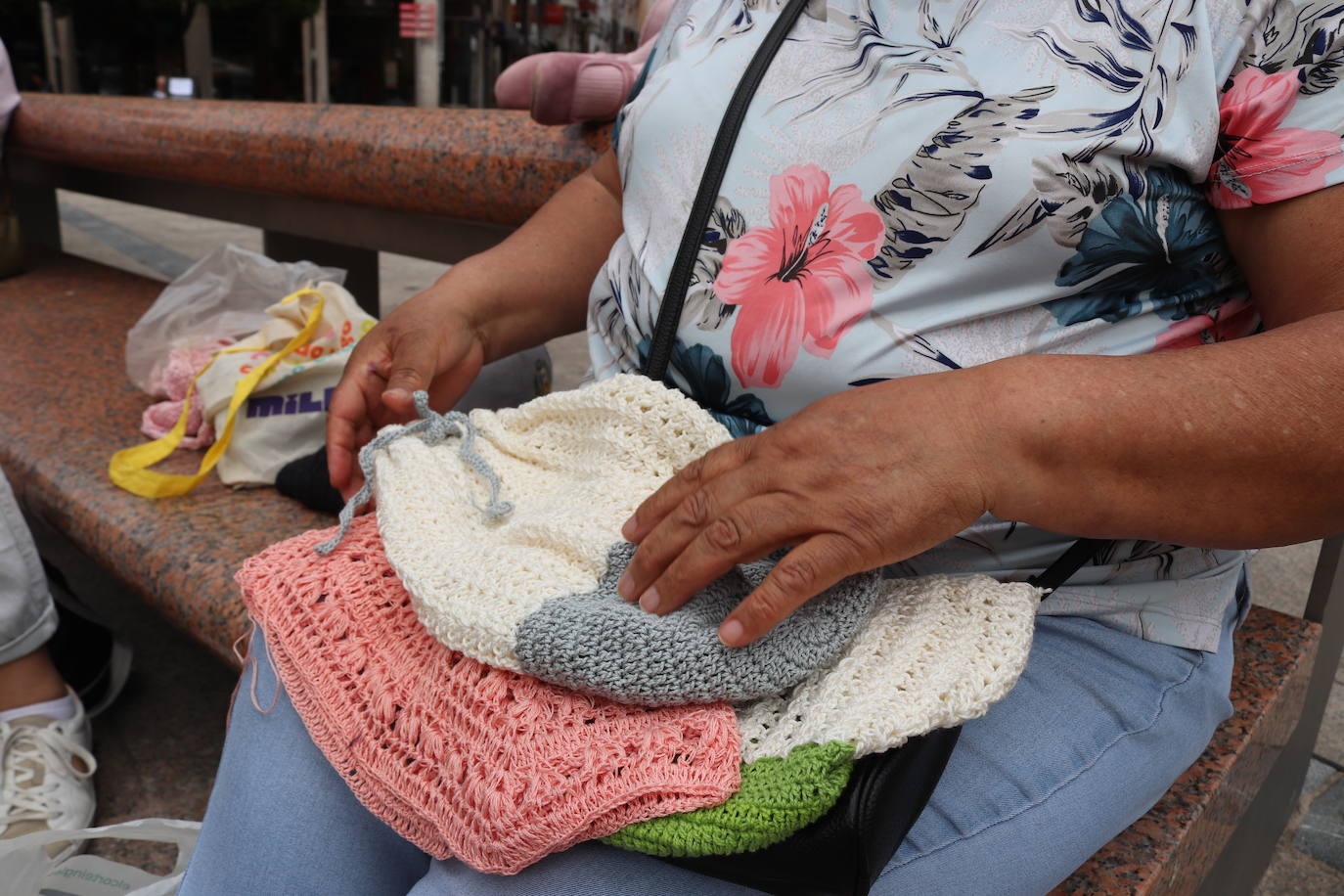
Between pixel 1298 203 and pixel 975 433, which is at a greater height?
pixel 1298 203

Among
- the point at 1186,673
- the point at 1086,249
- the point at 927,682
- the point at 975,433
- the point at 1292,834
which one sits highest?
the point at 1086,249

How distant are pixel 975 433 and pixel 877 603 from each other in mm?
188

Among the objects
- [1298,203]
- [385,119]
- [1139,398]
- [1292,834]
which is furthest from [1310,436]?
[385,119]

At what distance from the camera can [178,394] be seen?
227 cm

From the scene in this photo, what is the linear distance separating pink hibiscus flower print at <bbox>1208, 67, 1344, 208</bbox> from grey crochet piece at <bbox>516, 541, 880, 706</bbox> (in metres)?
0.52

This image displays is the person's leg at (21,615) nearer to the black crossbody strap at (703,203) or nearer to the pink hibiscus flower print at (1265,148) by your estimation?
the black crossbody strap at (703,203)

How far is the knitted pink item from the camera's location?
6.19 feet

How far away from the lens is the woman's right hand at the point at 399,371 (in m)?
1.36

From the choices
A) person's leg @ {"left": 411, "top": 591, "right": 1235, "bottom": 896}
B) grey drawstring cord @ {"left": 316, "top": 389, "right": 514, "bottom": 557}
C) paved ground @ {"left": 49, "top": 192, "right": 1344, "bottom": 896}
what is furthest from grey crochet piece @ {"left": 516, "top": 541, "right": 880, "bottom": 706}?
paved ground @ {"left": 49, "top": 192, "right": 1344, "bottom": 896}

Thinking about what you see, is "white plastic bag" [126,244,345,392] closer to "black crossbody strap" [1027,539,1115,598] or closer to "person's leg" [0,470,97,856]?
"person's leg" [0,470,97,856]

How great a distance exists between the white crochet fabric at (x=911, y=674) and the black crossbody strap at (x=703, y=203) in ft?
1.33

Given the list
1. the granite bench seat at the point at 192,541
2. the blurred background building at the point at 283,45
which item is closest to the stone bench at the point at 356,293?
the granite bench seat at the point at 192,541

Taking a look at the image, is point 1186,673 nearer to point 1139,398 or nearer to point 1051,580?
point 1051,580

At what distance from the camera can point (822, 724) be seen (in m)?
0.76
